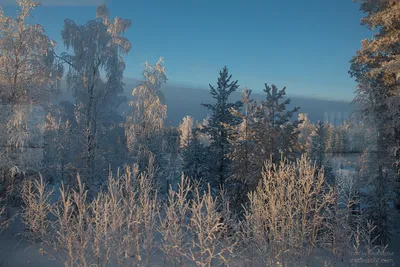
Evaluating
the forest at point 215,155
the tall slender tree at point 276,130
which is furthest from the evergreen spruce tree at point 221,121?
the tall slender tree at point 276,130

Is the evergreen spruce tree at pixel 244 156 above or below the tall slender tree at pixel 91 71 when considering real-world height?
below

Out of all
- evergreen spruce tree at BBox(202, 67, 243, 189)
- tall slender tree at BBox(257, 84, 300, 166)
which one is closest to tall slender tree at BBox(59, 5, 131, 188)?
evergreen spruce tree at BBox(202, 67, 243, 189)

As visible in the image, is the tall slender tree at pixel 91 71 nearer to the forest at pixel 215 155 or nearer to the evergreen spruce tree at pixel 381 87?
the forest at pixel 215 155

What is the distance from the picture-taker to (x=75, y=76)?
627 inches

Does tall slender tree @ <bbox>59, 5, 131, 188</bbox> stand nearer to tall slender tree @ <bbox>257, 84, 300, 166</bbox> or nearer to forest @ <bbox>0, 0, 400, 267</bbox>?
forest @ <bbox>0, 0, 400, 267</bbox>

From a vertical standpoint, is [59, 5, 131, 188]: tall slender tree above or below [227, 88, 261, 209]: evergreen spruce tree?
above

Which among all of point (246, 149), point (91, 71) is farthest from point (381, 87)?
point (91, 71)

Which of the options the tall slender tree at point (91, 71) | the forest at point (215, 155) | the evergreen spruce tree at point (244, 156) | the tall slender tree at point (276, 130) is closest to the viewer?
the forest at point (215, 155)

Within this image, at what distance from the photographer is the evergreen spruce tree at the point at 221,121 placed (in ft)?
51.8

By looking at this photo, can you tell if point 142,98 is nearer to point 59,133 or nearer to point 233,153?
point 59,133

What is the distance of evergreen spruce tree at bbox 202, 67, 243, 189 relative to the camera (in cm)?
1579

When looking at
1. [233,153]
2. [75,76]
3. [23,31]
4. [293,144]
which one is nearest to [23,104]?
[23,31]

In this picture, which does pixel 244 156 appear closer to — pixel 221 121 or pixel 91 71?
pixel 221 121

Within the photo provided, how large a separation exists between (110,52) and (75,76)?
2434mm
